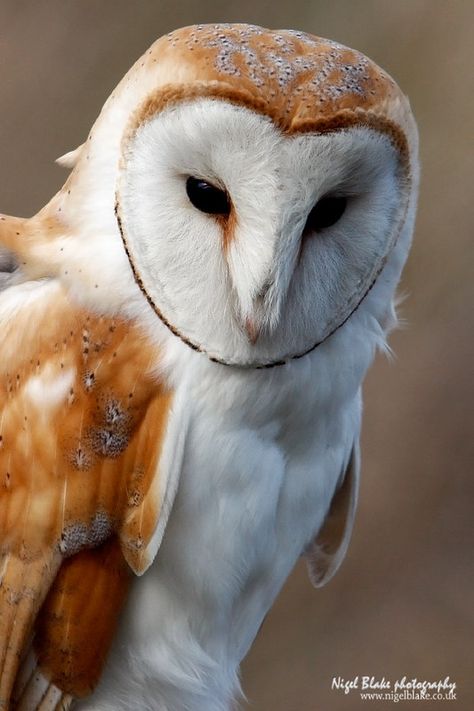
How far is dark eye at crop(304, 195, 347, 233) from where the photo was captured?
115 centimetres

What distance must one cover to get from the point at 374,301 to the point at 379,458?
4.46 feet

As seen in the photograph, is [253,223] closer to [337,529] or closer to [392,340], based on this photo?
[337,529]

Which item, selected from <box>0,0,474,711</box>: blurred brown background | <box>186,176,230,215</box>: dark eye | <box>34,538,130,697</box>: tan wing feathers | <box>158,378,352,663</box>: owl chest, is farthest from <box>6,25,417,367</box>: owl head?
<box>0,0,474,711</box>: blurred brown background

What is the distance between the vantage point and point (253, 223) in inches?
43.1

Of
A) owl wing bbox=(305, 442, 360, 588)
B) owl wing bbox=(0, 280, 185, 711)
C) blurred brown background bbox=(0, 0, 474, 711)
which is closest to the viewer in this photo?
owl wing bbox=(0, 280, 185, 711)

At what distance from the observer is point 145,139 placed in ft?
3.78

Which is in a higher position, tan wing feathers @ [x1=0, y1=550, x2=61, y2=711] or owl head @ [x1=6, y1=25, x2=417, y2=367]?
owl head @ [x1=6, y1=25, x2=417, y2=367]

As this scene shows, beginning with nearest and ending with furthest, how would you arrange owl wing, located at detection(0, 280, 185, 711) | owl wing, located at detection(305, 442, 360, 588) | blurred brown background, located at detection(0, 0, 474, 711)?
owl wing, located at detection(0, 280, 185, 711) < owl wing, located at detection(305, 442, 360, 588) < blurred brown background, located at detection(0, 0, 474, 711)

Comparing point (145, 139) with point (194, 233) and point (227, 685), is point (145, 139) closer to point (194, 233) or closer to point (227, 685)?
point (194, 233)

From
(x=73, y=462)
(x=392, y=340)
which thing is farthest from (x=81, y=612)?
(x=392, y=340)

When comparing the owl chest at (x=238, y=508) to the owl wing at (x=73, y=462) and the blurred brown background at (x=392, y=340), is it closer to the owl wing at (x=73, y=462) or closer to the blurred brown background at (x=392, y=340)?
the owl wing at (x=73, y=462)

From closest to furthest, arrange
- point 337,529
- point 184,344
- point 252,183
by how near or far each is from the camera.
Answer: point 252,183 → point 184,344 → point 337,529

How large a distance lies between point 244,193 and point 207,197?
0.06 m

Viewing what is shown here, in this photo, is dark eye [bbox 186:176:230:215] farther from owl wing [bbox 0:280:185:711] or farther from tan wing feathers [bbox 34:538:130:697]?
tan wing feathers [bbox 34:538:130:697]
